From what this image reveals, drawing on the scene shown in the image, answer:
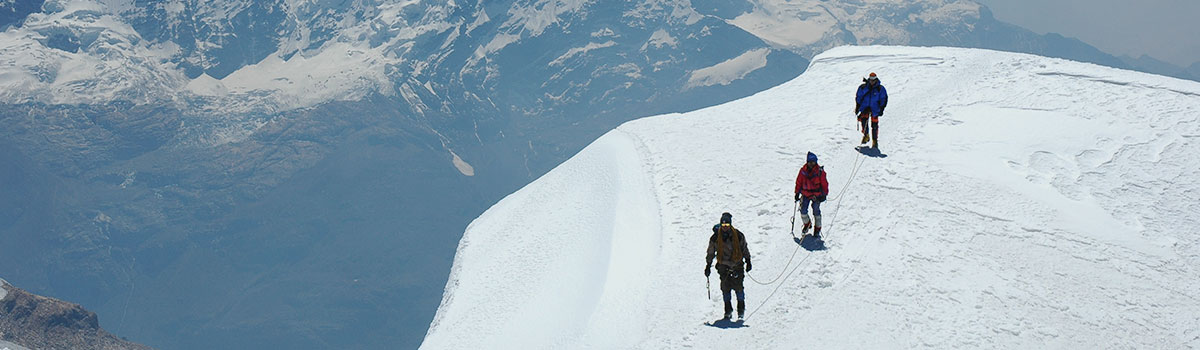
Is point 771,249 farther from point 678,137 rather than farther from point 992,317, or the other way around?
point 678,137

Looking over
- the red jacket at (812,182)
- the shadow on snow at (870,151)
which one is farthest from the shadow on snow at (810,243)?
the shadow on snow at (870,151)

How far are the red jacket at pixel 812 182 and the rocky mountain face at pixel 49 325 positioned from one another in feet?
415

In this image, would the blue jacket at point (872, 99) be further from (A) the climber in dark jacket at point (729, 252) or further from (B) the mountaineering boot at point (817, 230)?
(A) the climber in dark jacket at point (729, 252)

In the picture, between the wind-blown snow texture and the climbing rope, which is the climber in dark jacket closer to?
the wind-blown snow texture

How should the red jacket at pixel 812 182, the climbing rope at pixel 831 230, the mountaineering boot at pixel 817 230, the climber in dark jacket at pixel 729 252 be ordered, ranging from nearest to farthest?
the climber in dark jacket at pixel 729 252 → the climbing rope at pixel 831 230 → the red jacket at pixel 812 182 → the mountaineering boot at pixel 817 230

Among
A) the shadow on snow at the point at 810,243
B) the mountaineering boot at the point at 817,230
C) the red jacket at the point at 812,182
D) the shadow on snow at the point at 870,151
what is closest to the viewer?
the red jacket at the point at 812,182

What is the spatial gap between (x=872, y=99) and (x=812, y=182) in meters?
8.09

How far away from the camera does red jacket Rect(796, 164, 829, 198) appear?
2134 cm

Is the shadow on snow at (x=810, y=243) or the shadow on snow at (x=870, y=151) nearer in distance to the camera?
the shadow on snow at (x=810, y=243)

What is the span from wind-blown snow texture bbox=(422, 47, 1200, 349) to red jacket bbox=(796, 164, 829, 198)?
2.13 meters

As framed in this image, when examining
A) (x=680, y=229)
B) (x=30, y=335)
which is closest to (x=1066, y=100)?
(x=680, y=229)

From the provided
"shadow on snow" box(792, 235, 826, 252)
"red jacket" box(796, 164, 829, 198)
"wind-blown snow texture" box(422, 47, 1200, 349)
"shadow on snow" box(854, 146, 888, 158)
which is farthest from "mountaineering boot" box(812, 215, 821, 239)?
"shadow on snow" box(854, 146, 888, 158)

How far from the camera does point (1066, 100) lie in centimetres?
3647

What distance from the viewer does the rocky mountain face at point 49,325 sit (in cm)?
11869
